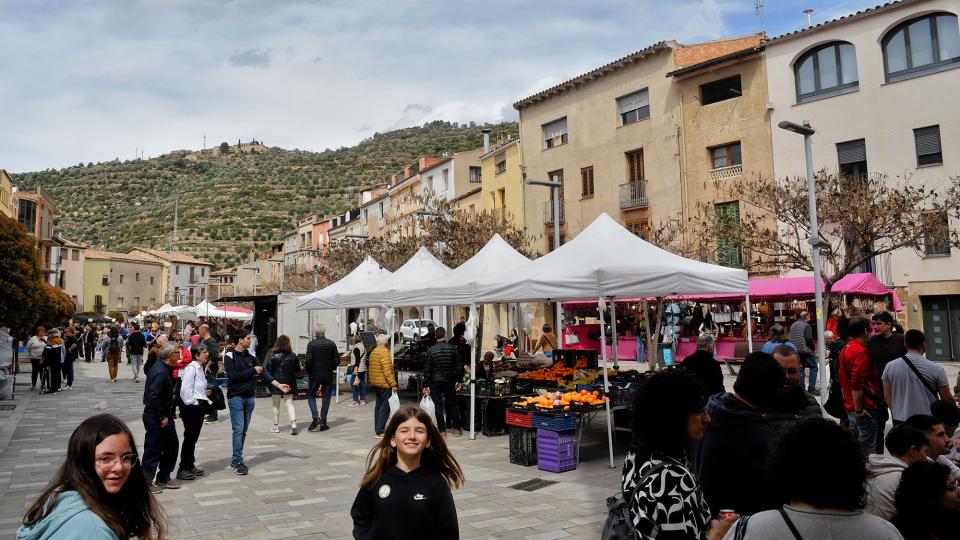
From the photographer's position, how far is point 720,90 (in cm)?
2938

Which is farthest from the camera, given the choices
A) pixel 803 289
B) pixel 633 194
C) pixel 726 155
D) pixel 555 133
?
pixel 555 133

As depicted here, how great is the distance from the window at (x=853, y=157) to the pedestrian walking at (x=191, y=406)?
24380 mm

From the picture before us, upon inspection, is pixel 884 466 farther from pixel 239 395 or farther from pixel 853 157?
pixel 853 157

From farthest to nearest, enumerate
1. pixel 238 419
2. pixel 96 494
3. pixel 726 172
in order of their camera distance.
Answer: pixel 726 172 → pixel 238 419 → pixel 96 494

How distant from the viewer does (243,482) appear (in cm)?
860

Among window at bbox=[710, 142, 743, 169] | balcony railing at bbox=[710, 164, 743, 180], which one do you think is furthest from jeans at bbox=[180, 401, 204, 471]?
window at bbox=[710, 142, 743, 169]

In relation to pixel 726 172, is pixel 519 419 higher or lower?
lower

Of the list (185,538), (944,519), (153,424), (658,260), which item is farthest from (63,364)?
(944,519)

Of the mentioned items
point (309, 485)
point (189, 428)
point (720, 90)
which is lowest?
point (309, 485)

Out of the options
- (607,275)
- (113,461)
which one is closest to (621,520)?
(113,461)

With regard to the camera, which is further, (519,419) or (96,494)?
(519,419)

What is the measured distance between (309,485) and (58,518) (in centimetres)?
637

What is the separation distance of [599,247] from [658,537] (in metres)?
8.30

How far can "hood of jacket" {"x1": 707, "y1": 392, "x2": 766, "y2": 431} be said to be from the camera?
3.56 metres
